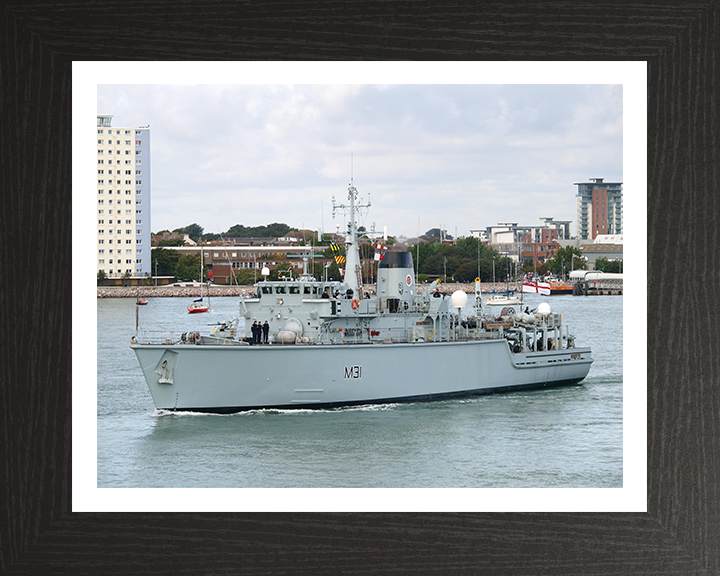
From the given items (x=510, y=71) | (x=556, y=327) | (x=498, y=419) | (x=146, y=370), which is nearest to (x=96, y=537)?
(x=510, y=71)

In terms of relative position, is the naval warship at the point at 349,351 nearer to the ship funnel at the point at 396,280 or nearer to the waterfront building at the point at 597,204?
the ship funnel at the point at 396,280

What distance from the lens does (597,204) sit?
3061cm

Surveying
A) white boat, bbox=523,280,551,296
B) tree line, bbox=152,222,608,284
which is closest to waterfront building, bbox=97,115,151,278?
tree line, bbox=152,222,608,284

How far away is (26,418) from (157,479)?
3.92 m

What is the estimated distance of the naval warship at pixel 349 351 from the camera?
34.6 ft

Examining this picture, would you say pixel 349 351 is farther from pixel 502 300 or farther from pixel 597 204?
pixel 597 204

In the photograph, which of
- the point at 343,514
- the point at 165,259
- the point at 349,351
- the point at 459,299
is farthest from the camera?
the point at 165,259

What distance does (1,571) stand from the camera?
4.20 m

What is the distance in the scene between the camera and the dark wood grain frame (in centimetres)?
425

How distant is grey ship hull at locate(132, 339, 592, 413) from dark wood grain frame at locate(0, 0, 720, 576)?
6.07 m

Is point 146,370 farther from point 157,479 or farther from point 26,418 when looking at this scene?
point 26,418

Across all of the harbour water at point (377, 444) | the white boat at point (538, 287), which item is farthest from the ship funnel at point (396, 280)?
the white boat at point (538, 287)

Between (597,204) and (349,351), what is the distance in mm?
22344

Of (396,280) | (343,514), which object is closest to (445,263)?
(396,280)
